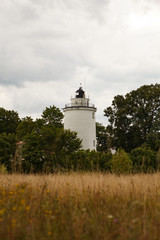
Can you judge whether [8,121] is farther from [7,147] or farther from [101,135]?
[7,147]

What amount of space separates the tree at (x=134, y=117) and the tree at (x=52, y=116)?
20.2 ft

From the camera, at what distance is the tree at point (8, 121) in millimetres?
40094

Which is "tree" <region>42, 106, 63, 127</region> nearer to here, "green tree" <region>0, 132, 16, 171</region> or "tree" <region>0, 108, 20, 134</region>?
"tree" <region>0, 108, 20, 134</region>

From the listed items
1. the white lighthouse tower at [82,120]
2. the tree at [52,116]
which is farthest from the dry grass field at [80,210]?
the tree at [52,116]

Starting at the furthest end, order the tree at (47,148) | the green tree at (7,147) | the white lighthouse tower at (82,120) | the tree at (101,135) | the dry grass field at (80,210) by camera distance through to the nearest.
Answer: the tree at (101,135), the white lighthouse tower at (82,120), the green tree at (7,147), the tree at (47,148), the dry grass field at (80,210)

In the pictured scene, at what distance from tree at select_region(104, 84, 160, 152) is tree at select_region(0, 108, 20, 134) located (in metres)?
13.2

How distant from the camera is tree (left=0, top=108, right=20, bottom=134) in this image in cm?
4009

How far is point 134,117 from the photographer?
35.5m

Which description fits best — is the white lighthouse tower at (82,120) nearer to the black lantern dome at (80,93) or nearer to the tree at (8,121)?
the black lantern dome at (80,93)

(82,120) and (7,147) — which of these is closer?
(7,147)

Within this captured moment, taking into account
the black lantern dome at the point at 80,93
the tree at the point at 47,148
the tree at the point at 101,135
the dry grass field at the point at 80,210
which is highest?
the black lantern dome at the point at 80,93

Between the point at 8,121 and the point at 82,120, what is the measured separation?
12619 millimetres

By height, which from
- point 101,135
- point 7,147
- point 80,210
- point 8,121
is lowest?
point 80,210

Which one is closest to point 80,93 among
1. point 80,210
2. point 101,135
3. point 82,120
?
point 82,120
